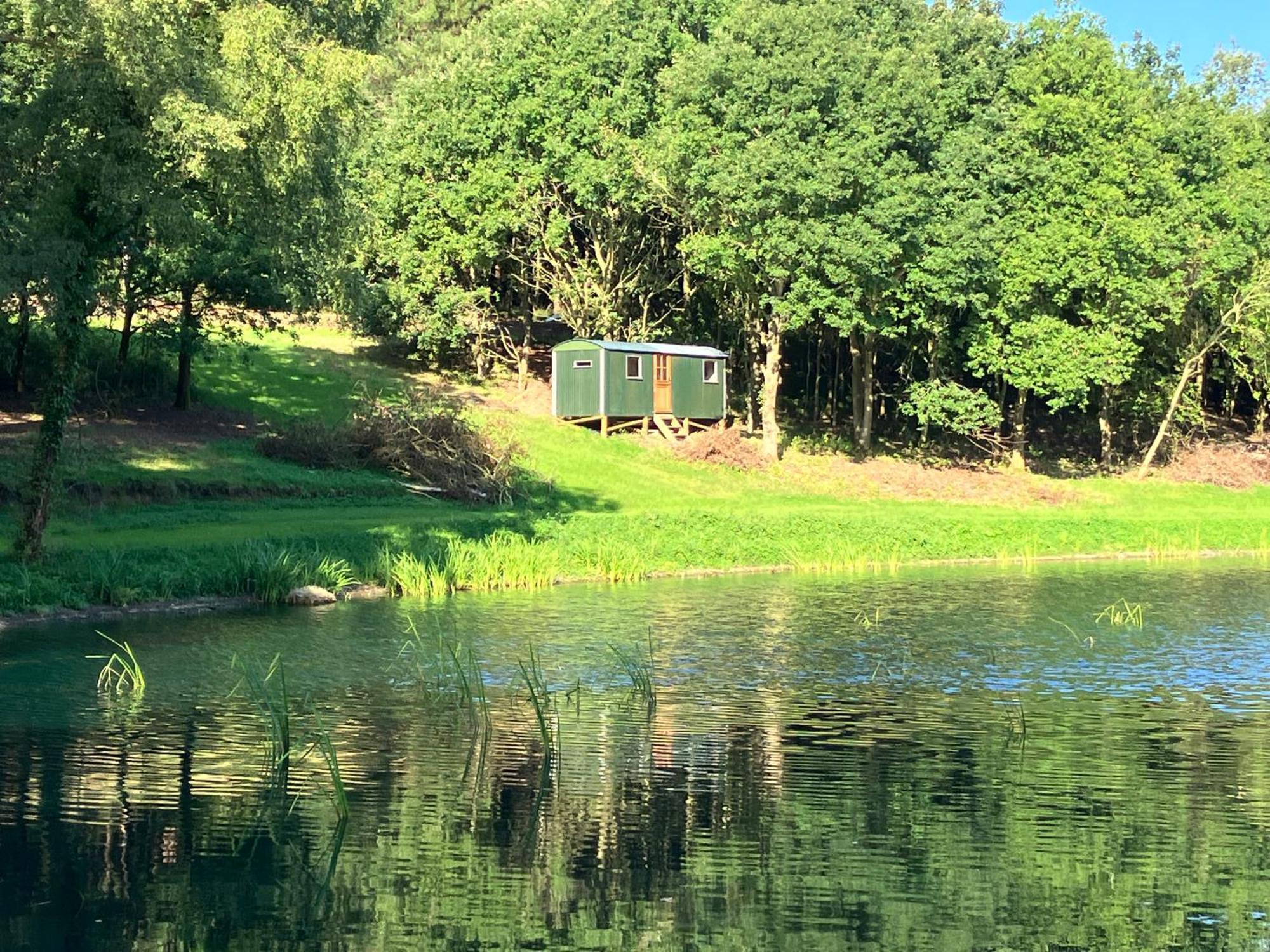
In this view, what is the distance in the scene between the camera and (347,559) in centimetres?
3309

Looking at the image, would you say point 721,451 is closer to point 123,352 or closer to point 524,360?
point 524,360

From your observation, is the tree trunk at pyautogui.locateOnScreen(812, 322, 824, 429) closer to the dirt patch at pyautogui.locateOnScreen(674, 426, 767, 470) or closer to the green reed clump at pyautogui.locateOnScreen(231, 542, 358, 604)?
the dirt patch at pyautogui.locateOnScreen(674, 426, 767, 470)

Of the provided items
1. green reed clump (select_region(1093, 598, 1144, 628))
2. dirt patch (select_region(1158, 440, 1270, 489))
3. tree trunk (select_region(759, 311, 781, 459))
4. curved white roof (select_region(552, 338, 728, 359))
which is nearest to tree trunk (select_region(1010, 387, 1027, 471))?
dirt patch (select_region(1158, 440, 1270, 489))

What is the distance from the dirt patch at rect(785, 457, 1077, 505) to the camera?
5288 cm

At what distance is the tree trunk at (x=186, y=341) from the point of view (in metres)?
45.8

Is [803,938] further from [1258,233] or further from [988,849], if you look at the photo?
[1258,233]

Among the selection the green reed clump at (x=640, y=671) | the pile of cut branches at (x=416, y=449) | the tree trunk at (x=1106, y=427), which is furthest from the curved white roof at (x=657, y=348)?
the green reed clump at (x=640, y=671)

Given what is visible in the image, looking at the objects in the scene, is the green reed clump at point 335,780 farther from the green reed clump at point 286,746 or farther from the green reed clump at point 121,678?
the green reed clump at point 121,678

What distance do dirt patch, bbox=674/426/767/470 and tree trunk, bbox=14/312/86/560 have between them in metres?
28.6

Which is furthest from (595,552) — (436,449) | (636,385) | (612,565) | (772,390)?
(636,385)

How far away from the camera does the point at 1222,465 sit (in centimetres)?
6162

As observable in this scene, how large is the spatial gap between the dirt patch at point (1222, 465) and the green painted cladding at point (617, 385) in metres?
17.6

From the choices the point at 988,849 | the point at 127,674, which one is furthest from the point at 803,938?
the point at 127,674

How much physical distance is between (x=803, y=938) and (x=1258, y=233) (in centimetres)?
5332
